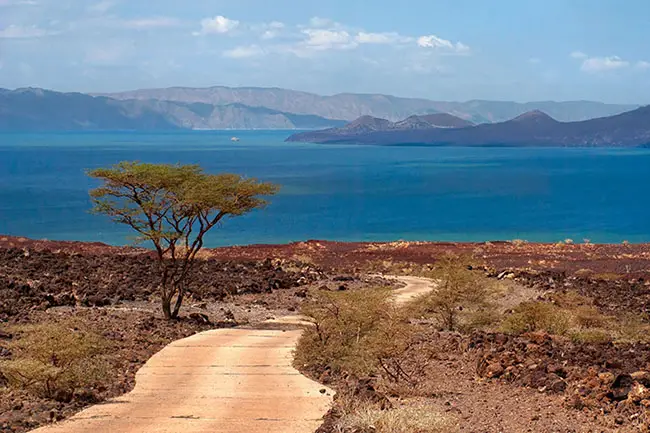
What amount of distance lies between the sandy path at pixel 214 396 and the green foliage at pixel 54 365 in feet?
2.26

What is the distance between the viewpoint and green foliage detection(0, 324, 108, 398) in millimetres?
12188

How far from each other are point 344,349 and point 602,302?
1375cm

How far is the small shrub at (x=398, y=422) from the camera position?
9086mm

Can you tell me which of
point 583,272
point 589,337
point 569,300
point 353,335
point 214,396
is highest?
point 353,335

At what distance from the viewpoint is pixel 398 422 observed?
9.18m

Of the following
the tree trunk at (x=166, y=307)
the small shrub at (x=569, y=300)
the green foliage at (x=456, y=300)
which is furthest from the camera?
the small shrub at (x=569, y=300)

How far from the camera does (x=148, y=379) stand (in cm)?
1432

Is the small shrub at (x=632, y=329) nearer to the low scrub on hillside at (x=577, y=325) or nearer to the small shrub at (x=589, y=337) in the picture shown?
the low scrub on hillside at (x=577, y=325)

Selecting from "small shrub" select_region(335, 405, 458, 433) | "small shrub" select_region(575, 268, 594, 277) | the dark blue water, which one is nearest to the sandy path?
"small shrub" select_region(335, 405, 458, 433)

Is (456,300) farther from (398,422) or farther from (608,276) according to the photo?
(608,276)

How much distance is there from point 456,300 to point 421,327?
156 cm

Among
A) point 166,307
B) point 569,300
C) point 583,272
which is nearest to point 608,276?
point 583,272

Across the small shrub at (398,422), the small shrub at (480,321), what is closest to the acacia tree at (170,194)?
the small shrub at (480,321)

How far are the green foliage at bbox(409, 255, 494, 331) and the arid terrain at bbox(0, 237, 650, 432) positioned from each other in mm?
432
